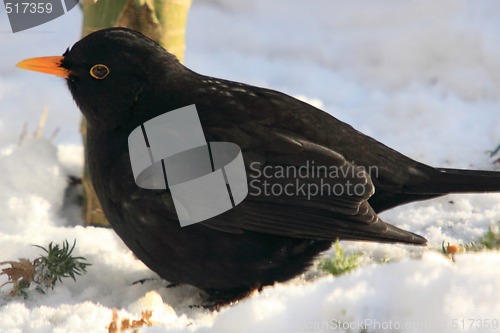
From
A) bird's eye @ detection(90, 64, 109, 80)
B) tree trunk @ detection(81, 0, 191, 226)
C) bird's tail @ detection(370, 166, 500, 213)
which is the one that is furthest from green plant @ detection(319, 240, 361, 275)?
tree trunk @ detection(81, 0, 191, 226)

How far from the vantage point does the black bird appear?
10.1 feet

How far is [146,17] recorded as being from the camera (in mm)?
4164

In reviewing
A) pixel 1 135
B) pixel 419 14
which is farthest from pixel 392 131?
pixel 1 135

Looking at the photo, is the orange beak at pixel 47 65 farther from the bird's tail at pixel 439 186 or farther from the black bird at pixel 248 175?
the bird's tail at pixel 439 186

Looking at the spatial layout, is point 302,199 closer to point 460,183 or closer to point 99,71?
point 460,183

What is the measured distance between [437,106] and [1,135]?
10.9ft

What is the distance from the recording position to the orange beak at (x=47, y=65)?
3359mm

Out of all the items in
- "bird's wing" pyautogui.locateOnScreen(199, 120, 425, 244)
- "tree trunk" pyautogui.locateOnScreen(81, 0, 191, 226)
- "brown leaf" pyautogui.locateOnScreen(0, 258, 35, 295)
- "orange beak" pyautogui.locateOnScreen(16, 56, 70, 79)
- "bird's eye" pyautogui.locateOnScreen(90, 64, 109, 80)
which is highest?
"tree trunk" pyautogui.locateOnScreen(81, 0, 191, 226)

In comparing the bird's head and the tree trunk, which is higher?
the tree trunk

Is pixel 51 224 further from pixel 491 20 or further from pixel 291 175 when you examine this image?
pixel 491 20

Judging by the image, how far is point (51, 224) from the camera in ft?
14.1

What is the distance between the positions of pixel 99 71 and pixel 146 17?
3.01 feet

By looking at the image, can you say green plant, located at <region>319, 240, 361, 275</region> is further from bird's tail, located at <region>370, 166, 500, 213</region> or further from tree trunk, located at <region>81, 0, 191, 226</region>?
tree trunk, located at <region>81, 0, 191, 226</region>

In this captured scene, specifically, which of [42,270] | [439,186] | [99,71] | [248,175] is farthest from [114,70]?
[439,186]
